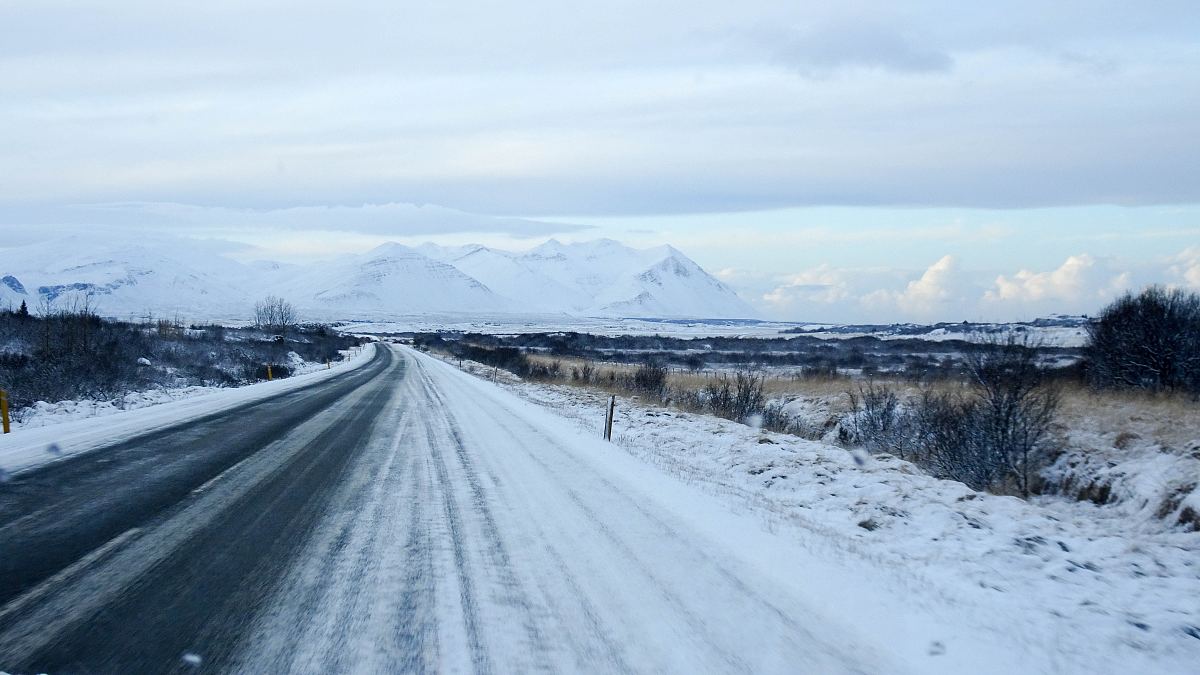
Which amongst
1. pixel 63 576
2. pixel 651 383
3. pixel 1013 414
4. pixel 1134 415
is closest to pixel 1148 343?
pixel 1134 415

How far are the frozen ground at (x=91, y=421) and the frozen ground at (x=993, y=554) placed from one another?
889 cm

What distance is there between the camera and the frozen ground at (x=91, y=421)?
33.8 ft

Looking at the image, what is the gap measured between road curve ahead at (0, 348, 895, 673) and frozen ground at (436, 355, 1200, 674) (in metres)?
1.21

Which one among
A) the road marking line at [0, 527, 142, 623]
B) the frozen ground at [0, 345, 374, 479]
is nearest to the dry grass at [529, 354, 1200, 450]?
the road marking line at [0, 527, 142, 623]

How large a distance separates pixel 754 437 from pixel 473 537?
372 inches

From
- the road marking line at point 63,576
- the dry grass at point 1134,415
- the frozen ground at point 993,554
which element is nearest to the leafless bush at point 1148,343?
the dry grass at point 1134,415

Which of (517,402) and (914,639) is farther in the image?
(517,402)

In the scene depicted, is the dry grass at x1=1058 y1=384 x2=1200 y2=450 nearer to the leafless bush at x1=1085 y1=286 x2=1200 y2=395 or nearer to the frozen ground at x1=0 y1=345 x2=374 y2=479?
the leafless bush at x1=1085 y1=286 x2=1200 y2=395

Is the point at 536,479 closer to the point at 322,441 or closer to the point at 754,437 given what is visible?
the point at 322,441

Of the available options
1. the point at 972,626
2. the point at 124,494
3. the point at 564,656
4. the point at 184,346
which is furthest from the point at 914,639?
the point at 184,346

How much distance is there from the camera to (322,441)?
12.8 m

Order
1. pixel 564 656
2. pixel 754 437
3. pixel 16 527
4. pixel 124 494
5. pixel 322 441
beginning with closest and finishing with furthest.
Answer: pixel 564 656
pixel 16 527
pixel 124 494
pixel 322 441
pixel 754 437

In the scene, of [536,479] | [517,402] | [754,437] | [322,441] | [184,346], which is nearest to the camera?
[536,479]

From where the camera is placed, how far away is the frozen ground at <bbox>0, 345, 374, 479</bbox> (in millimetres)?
10297
